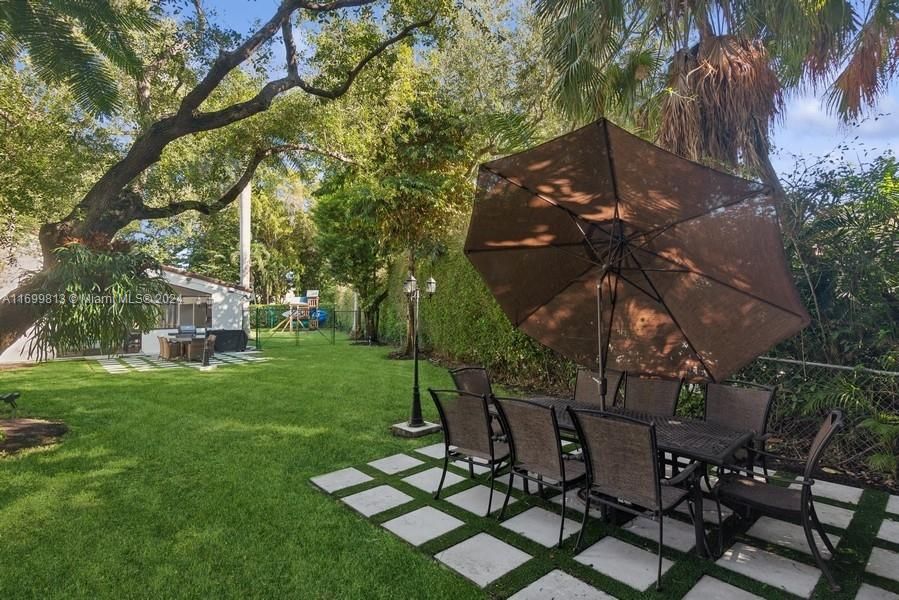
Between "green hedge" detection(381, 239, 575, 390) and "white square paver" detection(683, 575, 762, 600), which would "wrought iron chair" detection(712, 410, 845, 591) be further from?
"green hedge" detection(381, 239, 575, 390)

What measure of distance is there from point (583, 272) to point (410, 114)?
7.30m

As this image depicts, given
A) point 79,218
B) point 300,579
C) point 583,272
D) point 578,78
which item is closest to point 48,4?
point 79,218

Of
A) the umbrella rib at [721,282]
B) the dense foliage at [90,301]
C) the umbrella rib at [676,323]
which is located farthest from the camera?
the dense foliage at [90,301]

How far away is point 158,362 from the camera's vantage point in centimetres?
1187

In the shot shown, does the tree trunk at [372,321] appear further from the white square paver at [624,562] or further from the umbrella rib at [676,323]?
the white square paver at [624,562]

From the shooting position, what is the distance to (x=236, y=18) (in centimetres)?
688

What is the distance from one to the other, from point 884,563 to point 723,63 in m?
4.93

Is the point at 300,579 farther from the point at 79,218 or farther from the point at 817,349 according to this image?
the point at 817,349

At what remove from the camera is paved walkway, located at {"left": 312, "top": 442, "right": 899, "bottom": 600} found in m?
2.50

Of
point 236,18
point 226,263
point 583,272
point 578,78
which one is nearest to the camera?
point 583,272

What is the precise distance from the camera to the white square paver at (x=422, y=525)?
10.0ft

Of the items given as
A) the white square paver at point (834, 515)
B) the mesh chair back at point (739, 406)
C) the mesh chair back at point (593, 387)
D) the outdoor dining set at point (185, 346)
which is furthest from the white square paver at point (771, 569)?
the outdoor dining set at point (185, 346)

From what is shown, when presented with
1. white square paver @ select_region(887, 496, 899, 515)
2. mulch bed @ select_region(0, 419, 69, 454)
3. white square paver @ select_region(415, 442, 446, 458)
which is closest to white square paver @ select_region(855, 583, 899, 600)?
white square paver @ select_region(887, 496, 899, 515)

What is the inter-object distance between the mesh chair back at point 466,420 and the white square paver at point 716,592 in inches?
58.7
